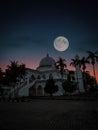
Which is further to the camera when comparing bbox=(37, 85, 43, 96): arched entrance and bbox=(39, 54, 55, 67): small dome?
bbox=(39, 54, 55, 67): small dome

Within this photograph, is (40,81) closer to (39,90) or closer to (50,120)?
(39,90)

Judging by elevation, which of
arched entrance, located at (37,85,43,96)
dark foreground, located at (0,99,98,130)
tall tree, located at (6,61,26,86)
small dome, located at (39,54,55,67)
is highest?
small dome, located at (39,54,55,67)

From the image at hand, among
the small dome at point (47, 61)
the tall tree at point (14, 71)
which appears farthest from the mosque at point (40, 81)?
the tall tree at point (14, 71)

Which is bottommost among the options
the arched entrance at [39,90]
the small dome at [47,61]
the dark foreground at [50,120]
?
the dark foreground at [50,120]

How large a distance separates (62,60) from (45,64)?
21913 mm

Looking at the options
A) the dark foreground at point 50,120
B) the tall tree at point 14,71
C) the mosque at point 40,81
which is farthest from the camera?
the tall tree at point 14,71

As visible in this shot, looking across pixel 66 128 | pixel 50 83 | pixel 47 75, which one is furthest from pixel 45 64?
pixel 66 128

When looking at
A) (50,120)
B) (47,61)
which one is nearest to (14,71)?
(47,61)

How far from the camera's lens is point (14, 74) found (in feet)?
182

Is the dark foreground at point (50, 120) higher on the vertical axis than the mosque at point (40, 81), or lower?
lower

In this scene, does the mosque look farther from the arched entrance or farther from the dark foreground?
the dark foreground

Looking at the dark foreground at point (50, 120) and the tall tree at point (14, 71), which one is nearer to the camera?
the dark foreground at point (50, 120)

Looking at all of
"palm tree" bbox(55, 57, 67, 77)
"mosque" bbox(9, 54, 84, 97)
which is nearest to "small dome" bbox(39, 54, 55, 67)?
"mosque" bbox(9, 54, 84, 97)

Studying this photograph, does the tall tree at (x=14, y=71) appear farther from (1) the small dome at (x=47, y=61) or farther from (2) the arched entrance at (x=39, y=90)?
(1) the small dome at (x=47, y=61)
